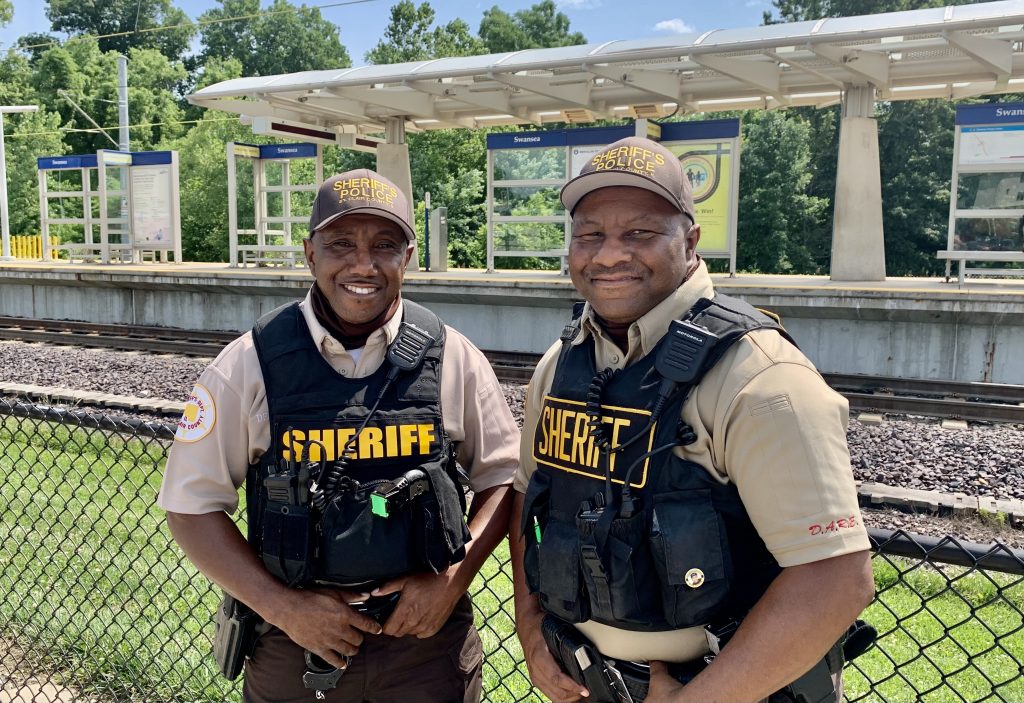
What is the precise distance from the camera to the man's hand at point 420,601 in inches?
96.3

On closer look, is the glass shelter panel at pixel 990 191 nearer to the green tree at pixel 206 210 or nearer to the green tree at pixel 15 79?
the green tree at pixel 206 210

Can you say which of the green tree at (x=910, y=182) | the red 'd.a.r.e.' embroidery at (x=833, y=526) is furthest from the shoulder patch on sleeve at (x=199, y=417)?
the green tree at (x=910, y=182)

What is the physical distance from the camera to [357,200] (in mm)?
2553

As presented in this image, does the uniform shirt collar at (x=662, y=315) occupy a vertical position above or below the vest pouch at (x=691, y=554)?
above

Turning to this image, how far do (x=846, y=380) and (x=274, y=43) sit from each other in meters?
73.6

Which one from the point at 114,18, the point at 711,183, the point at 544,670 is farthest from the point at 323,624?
the point at 114,18

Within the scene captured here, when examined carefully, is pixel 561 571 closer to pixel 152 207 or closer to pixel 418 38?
pixel 152 207

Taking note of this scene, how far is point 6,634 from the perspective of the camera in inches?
181

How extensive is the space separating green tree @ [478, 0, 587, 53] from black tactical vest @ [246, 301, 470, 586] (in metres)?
63.2

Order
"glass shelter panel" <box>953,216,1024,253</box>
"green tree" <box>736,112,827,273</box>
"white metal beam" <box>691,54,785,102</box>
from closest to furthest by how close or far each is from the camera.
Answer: "glass shelter panel" <box>953,216,1024,253</box>, "white metal beam" <box>691,54,785,102</box>, "green tree" <box>736,112,827,273</box>

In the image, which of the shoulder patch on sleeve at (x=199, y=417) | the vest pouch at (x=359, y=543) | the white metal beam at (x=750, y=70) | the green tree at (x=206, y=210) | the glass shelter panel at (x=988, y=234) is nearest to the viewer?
the vest pouch at (x=359, y=543)

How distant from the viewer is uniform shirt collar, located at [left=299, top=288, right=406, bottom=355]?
2566 mm

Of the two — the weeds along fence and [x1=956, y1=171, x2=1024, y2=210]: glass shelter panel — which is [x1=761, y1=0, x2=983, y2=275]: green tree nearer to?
[x1=956, y1=171, x2=1024, y2=210]: glass shelter panel

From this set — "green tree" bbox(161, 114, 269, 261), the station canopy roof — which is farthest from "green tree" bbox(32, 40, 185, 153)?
the station canopy roof
